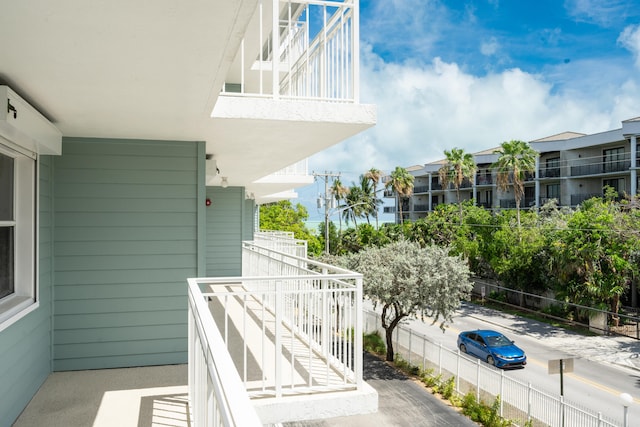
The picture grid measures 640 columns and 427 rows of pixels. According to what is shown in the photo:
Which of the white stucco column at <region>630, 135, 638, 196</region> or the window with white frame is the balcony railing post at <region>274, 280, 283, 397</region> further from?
the white stucco column at <region>630, 135, 638, 196</region>

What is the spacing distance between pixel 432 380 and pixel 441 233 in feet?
70.3

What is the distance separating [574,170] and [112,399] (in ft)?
113

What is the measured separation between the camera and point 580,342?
744 inches

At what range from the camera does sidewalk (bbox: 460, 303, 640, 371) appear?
659 inches

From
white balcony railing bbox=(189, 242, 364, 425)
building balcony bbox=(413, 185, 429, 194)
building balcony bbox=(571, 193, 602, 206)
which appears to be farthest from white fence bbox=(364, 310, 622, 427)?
building balcony bbox=(413, 185, 429, 194)

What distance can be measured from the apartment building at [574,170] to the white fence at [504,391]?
1749 centimetres

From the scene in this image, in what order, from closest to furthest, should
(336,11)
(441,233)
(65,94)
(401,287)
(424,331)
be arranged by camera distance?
(65,94), (336,11), (401,287), (424,331), (441,233)

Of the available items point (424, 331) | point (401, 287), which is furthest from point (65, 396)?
point (424, 331)

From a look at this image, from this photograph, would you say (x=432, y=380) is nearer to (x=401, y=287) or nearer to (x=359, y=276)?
(x=401, y=287)

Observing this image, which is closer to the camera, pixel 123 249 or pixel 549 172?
pixel 123 249

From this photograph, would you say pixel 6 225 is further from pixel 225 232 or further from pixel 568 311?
pixel 568 311

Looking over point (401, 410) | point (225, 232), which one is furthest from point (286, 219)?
point (401, 410)

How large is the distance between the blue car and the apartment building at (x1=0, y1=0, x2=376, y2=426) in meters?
12.6

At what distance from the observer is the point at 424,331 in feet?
69.7
